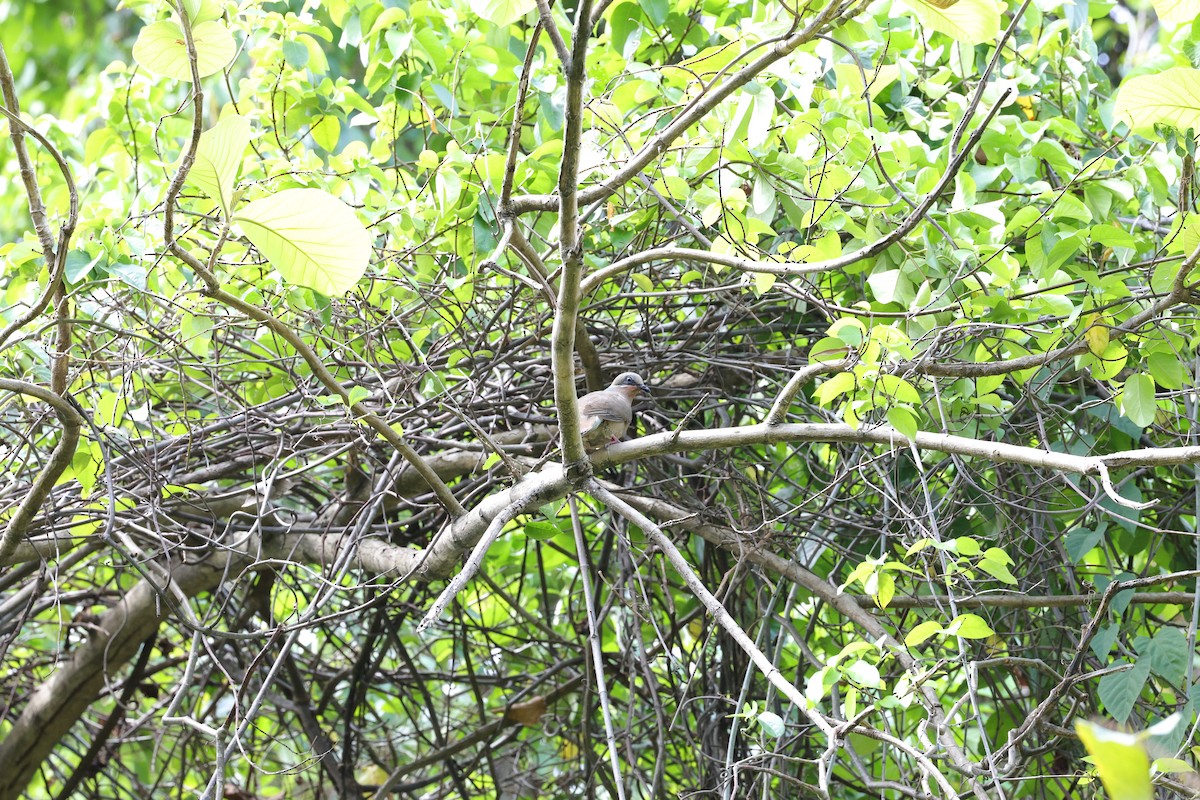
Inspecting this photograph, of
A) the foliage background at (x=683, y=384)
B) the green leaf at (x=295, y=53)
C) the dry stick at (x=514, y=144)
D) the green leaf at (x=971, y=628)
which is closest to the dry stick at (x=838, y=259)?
the foliage background at (x=683, y=384)

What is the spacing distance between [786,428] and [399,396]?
97 centimetres

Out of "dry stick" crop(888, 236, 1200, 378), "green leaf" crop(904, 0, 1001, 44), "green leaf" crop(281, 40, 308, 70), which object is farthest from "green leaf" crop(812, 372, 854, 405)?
"green leaf" crop(281, 40, 308, 70)

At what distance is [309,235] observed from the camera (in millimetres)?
1104

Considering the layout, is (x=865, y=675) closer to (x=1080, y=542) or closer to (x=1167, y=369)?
(x=1167, y=369)

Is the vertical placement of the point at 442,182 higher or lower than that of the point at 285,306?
higher

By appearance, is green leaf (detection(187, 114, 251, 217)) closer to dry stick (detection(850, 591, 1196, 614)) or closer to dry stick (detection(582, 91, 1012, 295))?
dry stick (detection(582, 91, 1012, 295))

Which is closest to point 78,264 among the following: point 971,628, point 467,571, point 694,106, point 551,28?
point 467,571

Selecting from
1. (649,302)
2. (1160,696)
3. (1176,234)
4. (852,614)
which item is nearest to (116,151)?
(649,302)

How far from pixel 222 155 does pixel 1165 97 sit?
4.28 ft

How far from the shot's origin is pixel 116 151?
308 cm

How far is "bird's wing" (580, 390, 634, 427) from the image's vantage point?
238cm

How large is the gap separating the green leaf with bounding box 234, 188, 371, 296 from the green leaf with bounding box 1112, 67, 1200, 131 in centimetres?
113

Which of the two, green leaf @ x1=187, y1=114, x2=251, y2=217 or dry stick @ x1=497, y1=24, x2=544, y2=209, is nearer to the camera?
green leaf @ x1=187, y1=114, x2=251, y2=217

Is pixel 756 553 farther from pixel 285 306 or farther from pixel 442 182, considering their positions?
pixel 285 306
